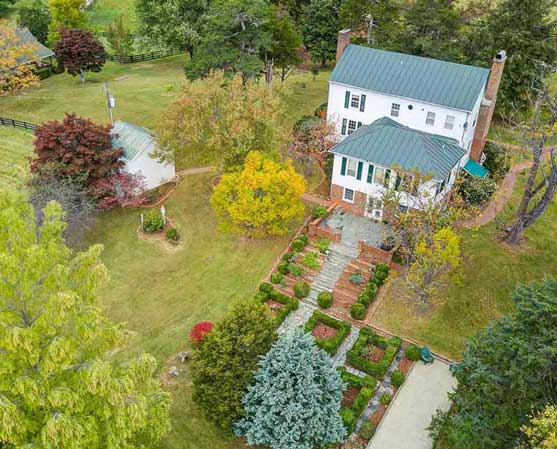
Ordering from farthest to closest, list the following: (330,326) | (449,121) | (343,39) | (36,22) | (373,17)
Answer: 1. (36,22)
2. (373,17)
3. (343,39)
4. (449,121)
5. (330,326)

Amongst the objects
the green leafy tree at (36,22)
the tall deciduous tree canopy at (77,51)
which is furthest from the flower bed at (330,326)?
the green leafy tree at (36,22)

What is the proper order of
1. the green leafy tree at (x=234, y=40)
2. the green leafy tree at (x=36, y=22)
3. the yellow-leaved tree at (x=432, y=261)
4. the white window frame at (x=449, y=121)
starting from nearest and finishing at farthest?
1. the yellow-leaved tree at (x=432, y=261)
2. the white window frame at (x=449, y=121)
3. the green leafy tree at (x=234, y=40)
4. the green leafy tree at (x=36, y=22)

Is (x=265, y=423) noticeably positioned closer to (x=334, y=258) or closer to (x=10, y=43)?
(x=334, y=258)

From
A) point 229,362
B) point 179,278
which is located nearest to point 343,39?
point 179,278

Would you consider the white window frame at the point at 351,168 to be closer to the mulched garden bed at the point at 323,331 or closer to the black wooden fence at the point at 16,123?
the mulched garden bed at the point at 323,331

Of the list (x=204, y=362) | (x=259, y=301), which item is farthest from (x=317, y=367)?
(x=259, y=301)

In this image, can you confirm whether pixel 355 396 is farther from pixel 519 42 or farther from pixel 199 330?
pixel 519 42
